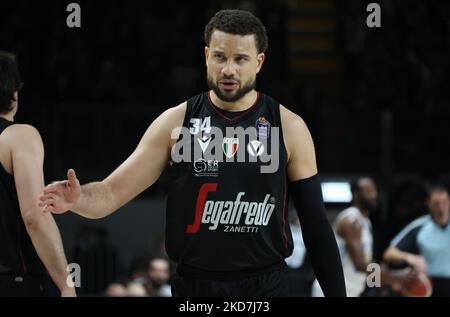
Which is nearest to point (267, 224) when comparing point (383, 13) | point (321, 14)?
point (383, 13)

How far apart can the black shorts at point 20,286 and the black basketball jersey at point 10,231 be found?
0.03 meters

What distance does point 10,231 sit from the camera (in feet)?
16.3

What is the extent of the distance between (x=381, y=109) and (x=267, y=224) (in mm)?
8775

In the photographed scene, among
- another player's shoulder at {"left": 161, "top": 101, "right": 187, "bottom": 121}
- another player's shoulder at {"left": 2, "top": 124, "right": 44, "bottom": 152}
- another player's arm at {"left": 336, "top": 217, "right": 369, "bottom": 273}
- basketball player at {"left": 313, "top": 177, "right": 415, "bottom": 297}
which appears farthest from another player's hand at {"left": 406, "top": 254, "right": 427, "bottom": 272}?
another player's shoulder at {"left": 2, "top": 124, "right": 44, "bottom": 152}

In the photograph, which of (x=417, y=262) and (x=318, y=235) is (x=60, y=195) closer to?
(x=318, y=235)

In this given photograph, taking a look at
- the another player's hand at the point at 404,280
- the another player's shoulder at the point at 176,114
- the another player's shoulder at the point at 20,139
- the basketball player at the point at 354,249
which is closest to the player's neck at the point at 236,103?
the another player's shoulder at the point at 176,114

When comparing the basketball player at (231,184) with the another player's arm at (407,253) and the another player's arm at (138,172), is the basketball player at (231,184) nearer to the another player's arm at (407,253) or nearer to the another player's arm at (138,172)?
the another player's arm at (138,172)

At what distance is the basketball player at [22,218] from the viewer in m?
4.88

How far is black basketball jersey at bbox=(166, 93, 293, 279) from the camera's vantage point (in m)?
4.64

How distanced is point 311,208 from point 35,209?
130 cm

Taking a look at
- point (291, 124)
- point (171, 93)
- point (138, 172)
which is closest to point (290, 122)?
point (291, 124)

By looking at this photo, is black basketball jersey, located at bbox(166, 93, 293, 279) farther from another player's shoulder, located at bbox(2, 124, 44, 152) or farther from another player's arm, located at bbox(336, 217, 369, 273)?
another player's arm, located at bbox(336, 217, 369, 273)

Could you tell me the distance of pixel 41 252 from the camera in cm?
491

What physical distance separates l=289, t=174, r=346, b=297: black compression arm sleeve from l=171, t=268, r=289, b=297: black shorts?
223 mm
